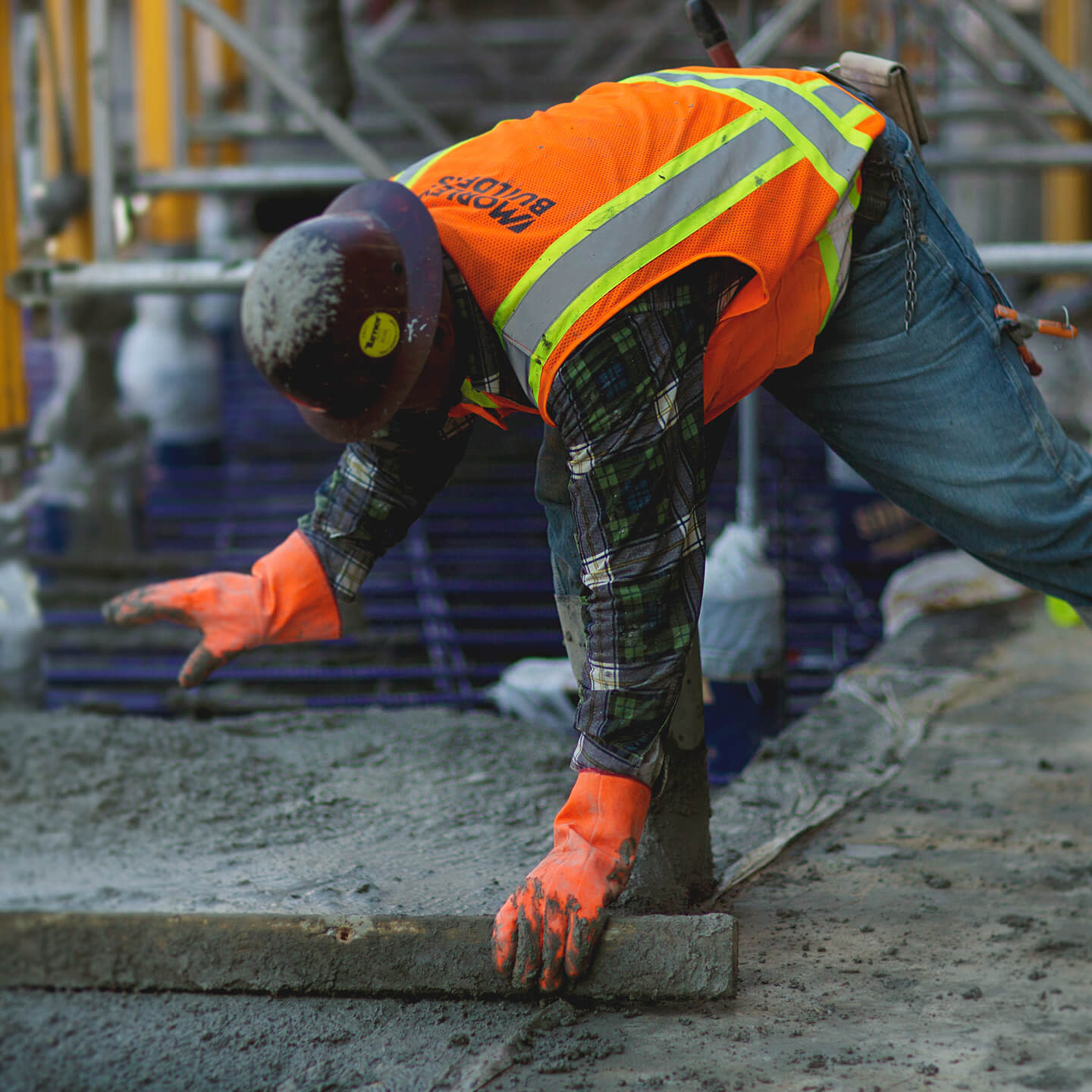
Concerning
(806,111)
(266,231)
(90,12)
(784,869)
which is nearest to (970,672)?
(784,869)

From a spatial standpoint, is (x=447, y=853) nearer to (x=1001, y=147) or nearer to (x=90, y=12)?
(x=90, y=12)

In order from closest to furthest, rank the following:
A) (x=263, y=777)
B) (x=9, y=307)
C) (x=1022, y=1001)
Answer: (x=1022, y=1001)
(x=263, y=777)
(x=9, y=307)

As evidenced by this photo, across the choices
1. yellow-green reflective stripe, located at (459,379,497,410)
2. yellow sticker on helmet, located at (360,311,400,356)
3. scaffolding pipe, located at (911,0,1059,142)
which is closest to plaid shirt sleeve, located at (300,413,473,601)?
yellow-green reflective stripe, located at (459,379,497,410)

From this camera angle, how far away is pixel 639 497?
81.9 inches

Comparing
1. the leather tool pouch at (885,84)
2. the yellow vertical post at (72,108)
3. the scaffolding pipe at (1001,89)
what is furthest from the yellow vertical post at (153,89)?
the leather tool pouch at (885,84)

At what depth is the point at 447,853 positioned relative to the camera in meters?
2.80

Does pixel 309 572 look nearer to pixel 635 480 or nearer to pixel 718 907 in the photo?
pixel 635 480

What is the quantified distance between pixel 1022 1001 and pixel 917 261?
1.14 metres

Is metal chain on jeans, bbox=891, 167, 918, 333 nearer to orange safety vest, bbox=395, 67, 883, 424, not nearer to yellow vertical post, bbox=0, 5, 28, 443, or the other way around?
orange safety vest, bbox=395, 67, 883, 424

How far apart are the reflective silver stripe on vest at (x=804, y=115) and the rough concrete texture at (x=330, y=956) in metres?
1.14

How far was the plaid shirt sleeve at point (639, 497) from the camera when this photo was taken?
2043 mm

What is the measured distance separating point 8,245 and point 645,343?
251cm

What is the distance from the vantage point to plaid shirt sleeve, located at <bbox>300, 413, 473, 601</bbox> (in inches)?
98.3

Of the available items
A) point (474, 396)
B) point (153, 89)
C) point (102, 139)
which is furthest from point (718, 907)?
point (153, 89)
